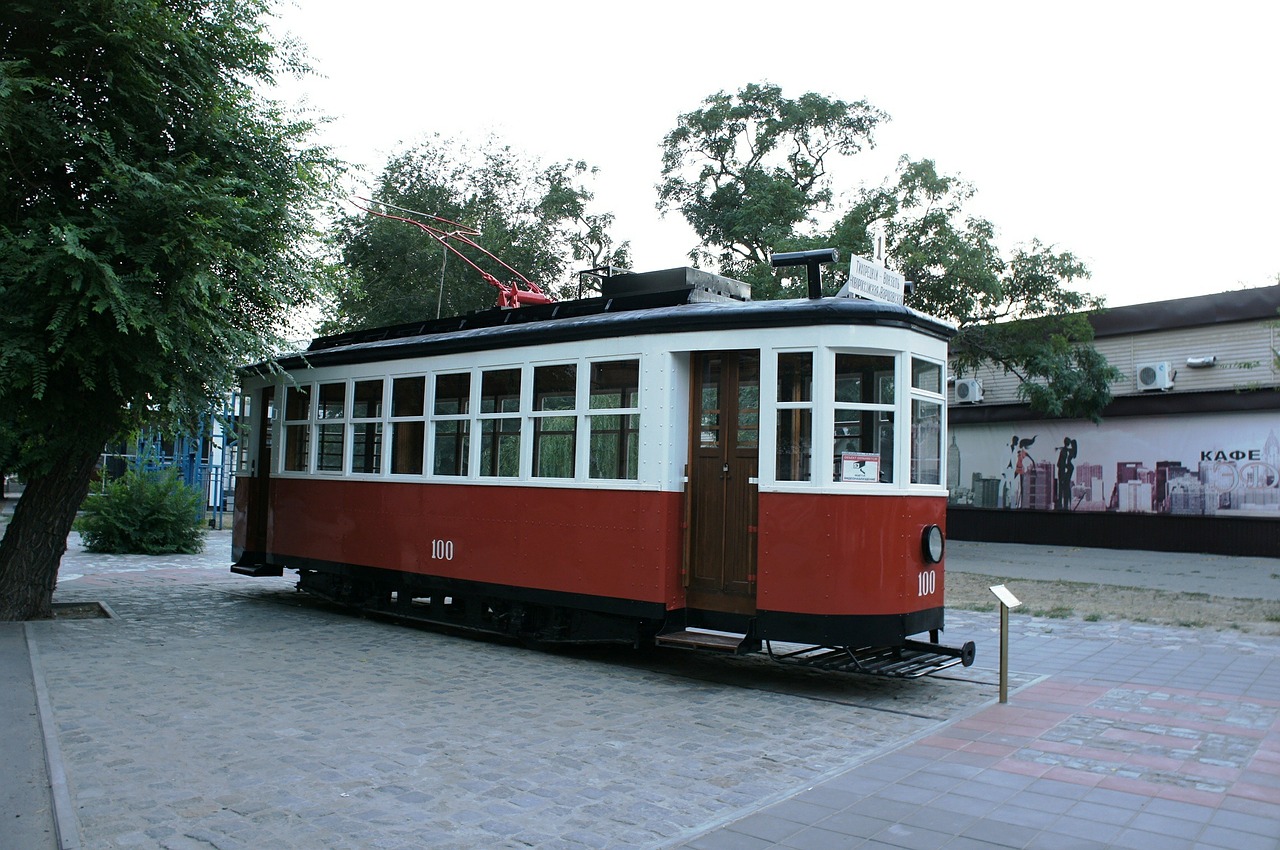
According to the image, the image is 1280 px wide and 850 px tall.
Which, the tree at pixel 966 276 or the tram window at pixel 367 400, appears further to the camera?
the tree at pixel 966 276

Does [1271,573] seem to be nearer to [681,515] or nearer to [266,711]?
[681,515]

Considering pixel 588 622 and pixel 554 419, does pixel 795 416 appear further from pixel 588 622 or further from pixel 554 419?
pixel 588 622

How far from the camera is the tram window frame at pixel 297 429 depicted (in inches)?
470

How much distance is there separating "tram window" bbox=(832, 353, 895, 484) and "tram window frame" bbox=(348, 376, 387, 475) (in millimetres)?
5356

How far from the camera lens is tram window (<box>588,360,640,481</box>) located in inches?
331

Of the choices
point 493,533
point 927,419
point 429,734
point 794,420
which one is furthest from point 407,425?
point 927,419

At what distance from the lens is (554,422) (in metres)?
9.04

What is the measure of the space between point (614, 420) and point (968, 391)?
1845cm

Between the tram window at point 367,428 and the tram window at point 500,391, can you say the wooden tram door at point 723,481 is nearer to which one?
the tram window at point 500,391

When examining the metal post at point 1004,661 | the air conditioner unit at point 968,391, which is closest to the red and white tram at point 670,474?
the metal post at point 1004,661

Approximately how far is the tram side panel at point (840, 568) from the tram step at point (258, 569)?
733 centimetres

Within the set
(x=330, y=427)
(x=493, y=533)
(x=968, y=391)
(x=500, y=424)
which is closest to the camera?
(x=493, y=533)

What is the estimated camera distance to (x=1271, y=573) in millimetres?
17297

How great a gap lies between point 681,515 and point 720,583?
0.63 m
